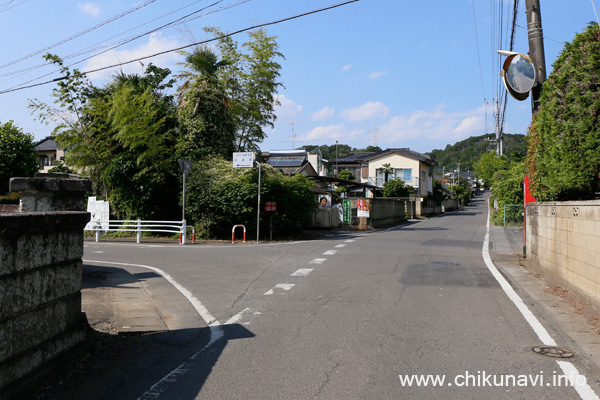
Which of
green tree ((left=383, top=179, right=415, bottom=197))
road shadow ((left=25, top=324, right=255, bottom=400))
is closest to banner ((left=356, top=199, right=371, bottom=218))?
green tree ((left=383, top=179, right=415, bottom=197))

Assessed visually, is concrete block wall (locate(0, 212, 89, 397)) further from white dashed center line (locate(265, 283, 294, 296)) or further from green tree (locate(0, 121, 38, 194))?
green tree (locate(0, 121, 38, 194))

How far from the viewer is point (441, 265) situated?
1228 centimetres

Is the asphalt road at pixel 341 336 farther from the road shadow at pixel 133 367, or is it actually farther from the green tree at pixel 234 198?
the green tree at pixel 234 198

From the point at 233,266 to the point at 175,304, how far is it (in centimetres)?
431

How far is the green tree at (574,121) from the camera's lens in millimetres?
8038

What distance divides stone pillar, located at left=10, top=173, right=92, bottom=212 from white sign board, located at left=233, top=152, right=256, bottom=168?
13.5 meters

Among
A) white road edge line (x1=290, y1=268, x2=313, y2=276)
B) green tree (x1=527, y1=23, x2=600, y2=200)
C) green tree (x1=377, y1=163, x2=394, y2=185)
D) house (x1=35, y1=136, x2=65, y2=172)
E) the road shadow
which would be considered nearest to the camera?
the road shadow

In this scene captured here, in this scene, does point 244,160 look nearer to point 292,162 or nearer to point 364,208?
point 364,208

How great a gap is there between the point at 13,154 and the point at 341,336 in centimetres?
2846

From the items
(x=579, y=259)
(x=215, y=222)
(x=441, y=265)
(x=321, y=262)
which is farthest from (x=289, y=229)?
(x=579, y=259)

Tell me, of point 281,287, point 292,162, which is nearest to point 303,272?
point 281,287
